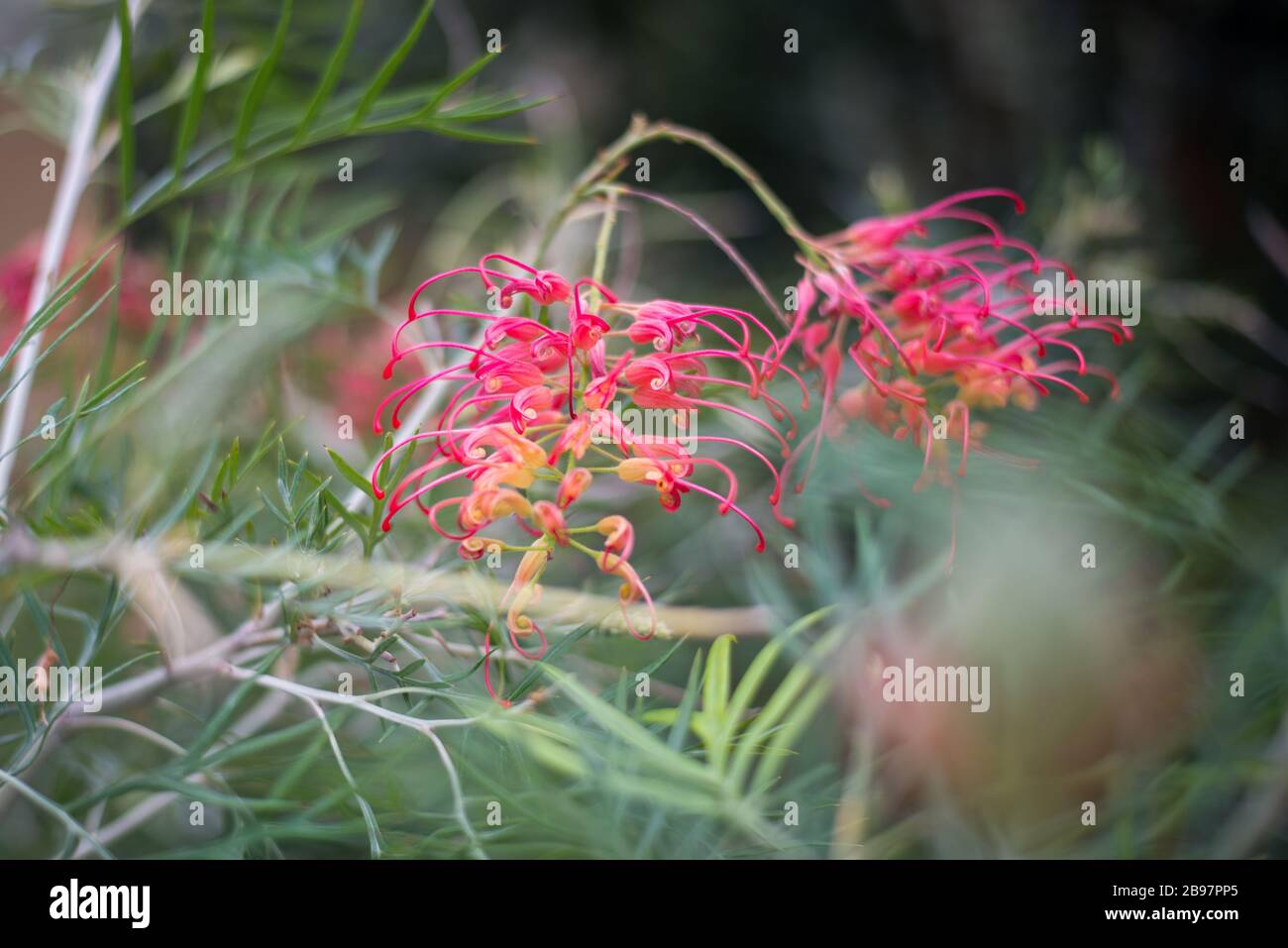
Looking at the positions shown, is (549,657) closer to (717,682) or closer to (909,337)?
(717,682)

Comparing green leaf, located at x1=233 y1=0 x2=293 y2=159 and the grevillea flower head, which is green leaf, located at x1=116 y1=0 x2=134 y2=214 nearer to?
green leaf, located at x1=233 y1=0 x2=293 y2=159

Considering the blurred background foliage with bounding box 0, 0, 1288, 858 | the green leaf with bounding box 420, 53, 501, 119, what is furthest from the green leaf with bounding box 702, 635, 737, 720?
the green leaf with bounding box 420, 53, 501, 119

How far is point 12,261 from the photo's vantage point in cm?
52

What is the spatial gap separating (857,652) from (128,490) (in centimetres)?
31

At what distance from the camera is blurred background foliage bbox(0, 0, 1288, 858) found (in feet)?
0.92

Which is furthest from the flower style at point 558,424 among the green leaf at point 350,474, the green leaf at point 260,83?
the green leaf at point 260,83

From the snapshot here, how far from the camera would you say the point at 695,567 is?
51 cm

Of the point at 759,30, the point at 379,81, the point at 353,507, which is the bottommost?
the point at 353,507

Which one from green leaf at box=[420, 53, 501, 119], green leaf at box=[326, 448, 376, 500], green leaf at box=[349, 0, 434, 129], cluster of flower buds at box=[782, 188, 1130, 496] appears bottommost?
green leaf at box=[326, 448, 376, 500]
